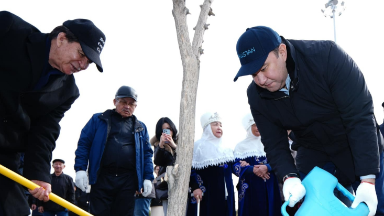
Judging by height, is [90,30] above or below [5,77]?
above

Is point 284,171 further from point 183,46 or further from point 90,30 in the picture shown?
point 183,46

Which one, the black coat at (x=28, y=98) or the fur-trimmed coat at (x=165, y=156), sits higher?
the black coat at (x=28, y=98)

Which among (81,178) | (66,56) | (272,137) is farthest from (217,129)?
(66,56)

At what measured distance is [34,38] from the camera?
2.45 m

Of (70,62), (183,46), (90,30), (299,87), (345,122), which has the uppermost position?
(183,46)

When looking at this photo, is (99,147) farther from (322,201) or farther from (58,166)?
(58,166)

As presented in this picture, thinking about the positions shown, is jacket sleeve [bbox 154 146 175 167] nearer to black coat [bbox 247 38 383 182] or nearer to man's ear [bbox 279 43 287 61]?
black coat [bbox 247 38 383 182]

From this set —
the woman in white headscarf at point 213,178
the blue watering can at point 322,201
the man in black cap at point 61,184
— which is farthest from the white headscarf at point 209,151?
the man in black cap at point 61,184

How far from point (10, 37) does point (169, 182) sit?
3.48 meters

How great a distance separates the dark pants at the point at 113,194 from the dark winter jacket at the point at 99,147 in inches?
3.3

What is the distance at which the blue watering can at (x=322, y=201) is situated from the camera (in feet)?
7.08

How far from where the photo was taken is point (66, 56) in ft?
8.33

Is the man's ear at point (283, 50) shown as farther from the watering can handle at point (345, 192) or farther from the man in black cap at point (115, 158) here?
the man in black cap at point (115, 158)

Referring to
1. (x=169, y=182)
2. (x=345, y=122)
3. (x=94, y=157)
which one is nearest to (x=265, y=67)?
(x=345, y=122)
